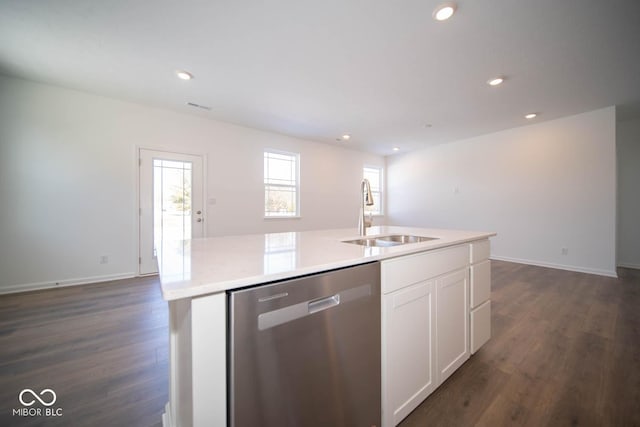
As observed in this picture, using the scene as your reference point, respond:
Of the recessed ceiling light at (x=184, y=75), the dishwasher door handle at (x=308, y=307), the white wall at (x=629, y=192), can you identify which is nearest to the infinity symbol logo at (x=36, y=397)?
the dishwasher door handle at (x=308, y=307)

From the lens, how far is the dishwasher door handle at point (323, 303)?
811 mm

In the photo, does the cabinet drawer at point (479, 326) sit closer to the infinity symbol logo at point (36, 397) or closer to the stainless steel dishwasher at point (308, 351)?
the stainless steel dishwasher at point (308, 351)

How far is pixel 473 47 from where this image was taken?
7.13 ft

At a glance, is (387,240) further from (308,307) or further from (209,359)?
(209,359)

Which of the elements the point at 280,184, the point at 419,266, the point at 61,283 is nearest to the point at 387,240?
the point at 419,266

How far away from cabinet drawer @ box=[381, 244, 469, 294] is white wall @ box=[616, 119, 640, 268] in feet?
17.0

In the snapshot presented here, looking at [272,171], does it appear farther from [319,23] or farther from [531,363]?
[531,363]

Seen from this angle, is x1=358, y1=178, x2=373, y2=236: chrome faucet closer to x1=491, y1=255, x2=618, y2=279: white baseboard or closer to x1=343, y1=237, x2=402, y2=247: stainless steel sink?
x1=343, y1=237, x2=402, y2=247: stainless steel sink

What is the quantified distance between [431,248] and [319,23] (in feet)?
6.47

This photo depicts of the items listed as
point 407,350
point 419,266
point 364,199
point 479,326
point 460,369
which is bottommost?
point 460,369

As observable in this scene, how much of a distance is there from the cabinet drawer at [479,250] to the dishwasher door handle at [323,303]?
3.94ft

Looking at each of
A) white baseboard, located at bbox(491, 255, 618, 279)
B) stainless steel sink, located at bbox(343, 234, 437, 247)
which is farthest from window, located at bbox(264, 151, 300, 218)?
white baseboard, located at bbox(491, 255, 618, 279)

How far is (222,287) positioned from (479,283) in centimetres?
175

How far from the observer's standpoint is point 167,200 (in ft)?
12.2
